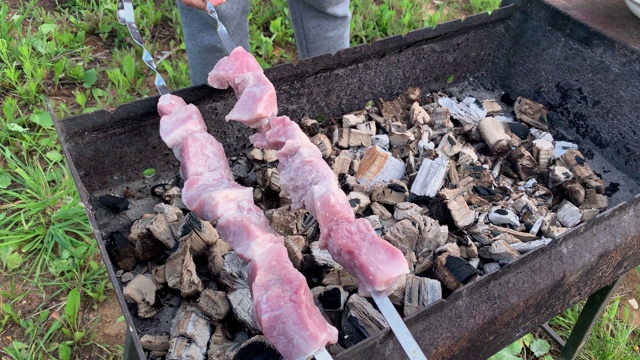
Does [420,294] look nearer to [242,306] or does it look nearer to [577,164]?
[242,306]

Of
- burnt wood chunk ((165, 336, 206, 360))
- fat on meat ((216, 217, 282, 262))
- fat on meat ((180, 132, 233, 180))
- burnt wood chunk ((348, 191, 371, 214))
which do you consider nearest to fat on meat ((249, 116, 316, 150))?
fat on meat ((180, 132, 233, 180))

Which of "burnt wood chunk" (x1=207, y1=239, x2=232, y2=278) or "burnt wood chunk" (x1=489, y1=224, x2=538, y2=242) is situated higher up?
"burnt wood chunk" (x1=489, y1=224, x2=538, y2=242)

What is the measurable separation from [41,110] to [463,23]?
2.33 metres

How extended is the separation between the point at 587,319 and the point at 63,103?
2.86m

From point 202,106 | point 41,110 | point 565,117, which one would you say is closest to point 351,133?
point 202,106

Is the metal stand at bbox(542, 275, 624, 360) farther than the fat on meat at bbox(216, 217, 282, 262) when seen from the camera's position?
Yes

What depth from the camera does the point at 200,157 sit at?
65.4 inches

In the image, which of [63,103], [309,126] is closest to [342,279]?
[309,126]

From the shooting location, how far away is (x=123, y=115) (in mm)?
1838

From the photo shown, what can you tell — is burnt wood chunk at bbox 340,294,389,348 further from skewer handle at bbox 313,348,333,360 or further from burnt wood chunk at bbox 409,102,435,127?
burnt wood chunk at bbox 409,102,435,127

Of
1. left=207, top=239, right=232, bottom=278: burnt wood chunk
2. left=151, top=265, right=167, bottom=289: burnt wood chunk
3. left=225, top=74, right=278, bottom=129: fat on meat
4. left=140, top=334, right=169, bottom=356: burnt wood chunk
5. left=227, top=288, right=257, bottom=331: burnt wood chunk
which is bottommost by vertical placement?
left=140, top=334, right=169, bottom=356: burnt wood chunk

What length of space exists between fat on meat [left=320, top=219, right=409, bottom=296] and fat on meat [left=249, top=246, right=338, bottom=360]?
12 cm

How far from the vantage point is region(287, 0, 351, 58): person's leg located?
105 inches

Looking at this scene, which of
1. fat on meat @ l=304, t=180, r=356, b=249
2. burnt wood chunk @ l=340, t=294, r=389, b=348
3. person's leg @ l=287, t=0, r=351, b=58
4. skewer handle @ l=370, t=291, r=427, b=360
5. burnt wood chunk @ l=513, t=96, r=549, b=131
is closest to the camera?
skewer handle @ l=370, t=291, r=427, b=360
